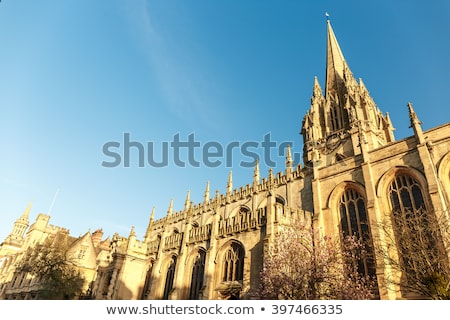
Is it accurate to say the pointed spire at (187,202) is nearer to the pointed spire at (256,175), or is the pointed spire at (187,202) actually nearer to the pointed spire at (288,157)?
the pointed spire at (256,175)

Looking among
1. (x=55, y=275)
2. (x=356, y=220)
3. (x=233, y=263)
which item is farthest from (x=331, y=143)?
(x=55, y=275)

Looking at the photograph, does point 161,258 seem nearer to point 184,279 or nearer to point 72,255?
point 184,279

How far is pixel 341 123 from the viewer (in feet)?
119

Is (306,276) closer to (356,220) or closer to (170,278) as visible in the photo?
(356,220)

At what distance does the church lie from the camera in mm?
20203

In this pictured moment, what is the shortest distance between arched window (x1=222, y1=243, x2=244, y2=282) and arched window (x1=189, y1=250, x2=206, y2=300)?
2859mm

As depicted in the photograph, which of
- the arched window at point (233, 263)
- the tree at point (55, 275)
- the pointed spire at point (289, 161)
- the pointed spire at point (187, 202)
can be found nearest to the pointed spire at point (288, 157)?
the pointed spire at point (289, 161)

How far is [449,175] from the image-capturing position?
1969 centimetres

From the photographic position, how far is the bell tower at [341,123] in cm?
3177

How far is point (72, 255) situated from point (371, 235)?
39.2 m

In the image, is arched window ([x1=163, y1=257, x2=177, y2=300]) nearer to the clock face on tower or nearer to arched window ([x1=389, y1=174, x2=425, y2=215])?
arched window ([x1=389, y1=174, x2=425, y2=215])

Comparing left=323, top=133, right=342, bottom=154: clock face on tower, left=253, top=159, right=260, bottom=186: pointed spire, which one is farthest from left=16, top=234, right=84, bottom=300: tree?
left=323, top=133, right=342, bottom=154: clock face on tower

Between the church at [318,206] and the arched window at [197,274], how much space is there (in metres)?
0.09
